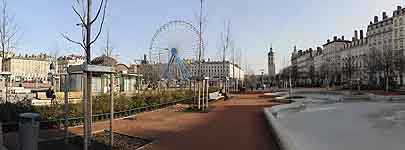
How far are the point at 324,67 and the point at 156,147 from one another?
113 meters

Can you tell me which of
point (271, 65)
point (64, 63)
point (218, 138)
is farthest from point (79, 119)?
point (271, 65)

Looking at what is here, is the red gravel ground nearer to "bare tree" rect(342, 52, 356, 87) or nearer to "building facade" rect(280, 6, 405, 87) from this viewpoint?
"building facade" rect(280, 6, 405, 87)

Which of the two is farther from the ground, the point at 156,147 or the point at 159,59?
the point at 159,59

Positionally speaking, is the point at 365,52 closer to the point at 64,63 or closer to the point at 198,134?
the point at 64,63

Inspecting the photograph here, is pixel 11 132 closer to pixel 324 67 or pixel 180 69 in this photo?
pixel 180 69

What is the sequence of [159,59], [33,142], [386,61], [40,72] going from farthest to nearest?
[40,72]
[386,61]
[159,59]
[33,142]

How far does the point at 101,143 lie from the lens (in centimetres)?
1020

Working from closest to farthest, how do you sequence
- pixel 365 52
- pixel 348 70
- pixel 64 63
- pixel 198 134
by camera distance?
pixel 198 134 → pixel 64 63 → pixel 348 70 → pixel 365 52

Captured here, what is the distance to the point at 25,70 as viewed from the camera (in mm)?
120000

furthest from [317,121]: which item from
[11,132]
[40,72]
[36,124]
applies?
[40,72]

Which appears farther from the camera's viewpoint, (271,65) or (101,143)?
(271,65)

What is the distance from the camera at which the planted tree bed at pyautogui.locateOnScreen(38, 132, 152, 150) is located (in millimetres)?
9438

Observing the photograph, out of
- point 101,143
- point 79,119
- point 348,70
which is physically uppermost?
point 348,70

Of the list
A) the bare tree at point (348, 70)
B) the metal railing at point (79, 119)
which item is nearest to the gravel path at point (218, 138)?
the metal railing at point (79, 119)
